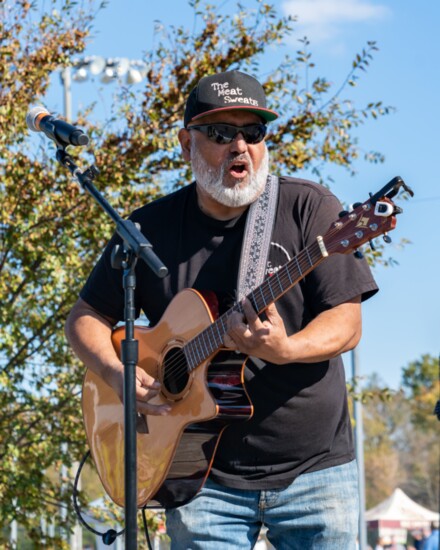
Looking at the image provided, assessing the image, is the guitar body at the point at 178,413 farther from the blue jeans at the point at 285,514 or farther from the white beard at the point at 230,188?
the white beard at the point at 230,188

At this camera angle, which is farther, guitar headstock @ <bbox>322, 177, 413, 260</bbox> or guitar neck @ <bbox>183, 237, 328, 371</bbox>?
guitar neck @ <bbox>183, 237, 328, 371</bbox>

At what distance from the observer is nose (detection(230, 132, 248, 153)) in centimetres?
376

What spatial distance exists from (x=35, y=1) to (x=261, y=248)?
5059 mm

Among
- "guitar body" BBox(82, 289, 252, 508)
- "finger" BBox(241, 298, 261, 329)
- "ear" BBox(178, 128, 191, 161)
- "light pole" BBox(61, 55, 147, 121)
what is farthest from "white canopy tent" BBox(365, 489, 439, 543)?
"finger" BBox(241, 298, 261, 329)

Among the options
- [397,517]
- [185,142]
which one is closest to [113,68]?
[185,142]

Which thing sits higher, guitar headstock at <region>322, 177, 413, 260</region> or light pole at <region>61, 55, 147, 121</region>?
light pole at <region>61, 55, 147, 121</region>

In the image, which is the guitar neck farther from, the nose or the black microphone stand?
the nose

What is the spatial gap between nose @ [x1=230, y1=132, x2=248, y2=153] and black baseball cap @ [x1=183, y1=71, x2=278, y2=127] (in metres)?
0.11

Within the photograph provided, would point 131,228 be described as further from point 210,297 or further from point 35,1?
point 35,1

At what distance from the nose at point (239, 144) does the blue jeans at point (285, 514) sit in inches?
48.2

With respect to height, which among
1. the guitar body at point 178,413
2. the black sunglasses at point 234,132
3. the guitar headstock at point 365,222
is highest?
the black sunglasses at point 234,132

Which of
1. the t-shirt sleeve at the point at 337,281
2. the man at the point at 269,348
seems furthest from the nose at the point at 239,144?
the t-shirt sleeve at the point at 337,281

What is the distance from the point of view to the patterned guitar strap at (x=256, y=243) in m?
3.58

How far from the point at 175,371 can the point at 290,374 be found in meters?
0.53
